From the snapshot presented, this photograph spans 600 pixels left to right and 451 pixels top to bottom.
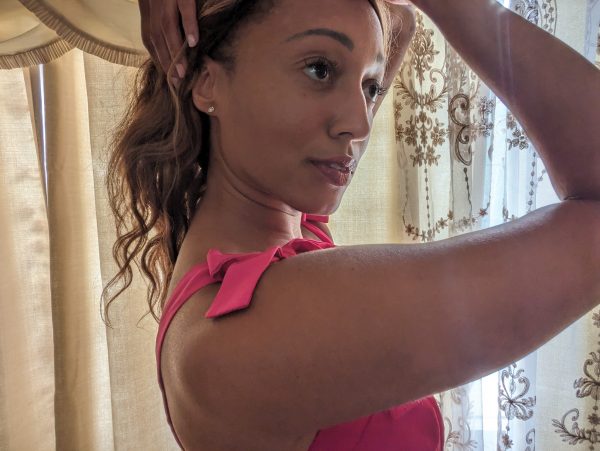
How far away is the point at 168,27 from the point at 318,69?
0.65 ft

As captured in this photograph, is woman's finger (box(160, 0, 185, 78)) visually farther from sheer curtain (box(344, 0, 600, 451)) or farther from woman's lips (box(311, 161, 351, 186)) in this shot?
sheer curtain (box(344, 0, 600, 451))

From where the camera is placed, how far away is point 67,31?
3.65 ft

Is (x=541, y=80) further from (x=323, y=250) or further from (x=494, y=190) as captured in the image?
(x=494, y=190)

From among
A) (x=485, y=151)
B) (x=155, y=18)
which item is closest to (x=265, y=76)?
→ (x=155, y=18)

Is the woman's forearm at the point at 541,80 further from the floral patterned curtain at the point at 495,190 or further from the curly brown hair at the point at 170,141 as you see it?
the floral patterned curtain at the point at 495,190

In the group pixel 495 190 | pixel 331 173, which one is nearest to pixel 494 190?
pixel 495 190

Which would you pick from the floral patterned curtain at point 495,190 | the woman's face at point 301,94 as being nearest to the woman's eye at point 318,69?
the woman's face at point 301,94

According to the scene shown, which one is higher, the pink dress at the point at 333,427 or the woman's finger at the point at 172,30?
the woman's finger at the point at 172,30

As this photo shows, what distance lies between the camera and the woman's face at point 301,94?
67 centimetres

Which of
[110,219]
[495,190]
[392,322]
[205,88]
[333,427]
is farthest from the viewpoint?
[110,219]

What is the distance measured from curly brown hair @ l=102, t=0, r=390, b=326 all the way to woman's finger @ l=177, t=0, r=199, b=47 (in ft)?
0.05

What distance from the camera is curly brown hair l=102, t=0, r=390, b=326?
720 mm

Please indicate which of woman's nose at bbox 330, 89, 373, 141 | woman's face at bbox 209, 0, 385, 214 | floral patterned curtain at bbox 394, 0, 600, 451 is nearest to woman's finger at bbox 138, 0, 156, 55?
woman's face at bbox 209, 0, 385, 214

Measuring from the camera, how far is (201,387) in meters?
0.55
